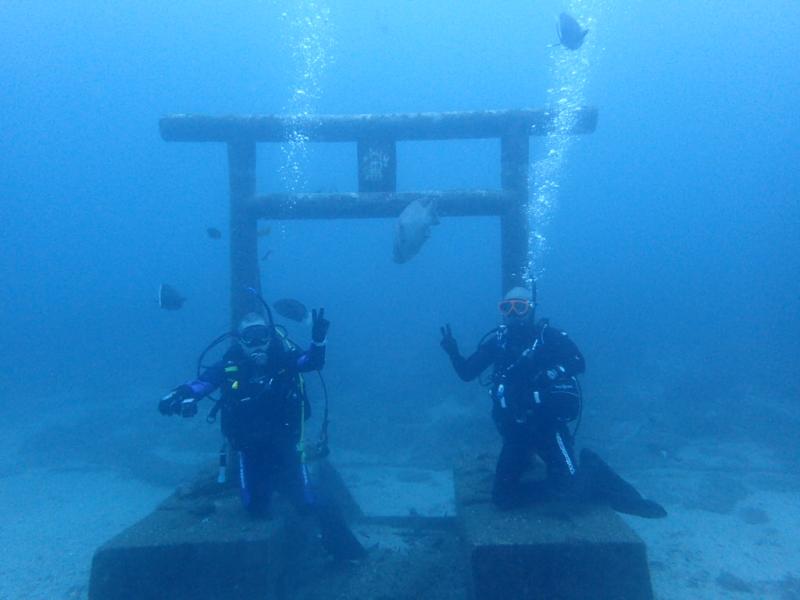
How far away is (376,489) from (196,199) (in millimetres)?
131412

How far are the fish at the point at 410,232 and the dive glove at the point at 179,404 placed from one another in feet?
9.11

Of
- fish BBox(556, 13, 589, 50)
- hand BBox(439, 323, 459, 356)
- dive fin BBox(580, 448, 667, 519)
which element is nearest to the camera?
dive fin BBox(580, 448, 667, 519)

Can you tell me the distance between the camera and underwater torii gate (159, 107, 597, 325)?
733cm

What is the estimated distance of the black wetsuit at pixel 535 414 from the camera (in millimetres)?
5016

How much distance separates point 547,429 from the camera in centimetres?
510

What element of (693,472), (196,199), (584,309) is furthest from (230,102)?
(693,472)

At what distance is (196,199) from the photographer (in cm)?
12812

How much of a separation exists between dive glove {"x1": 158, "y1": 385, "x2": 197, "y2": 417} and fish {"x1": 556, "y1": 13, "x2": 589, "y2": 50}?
20.5 feet

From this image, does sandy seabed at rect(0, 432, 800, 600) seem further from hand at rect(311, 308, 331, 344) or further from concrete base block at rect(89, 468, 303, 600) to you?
hand at rect(311, 308, 331, 344)

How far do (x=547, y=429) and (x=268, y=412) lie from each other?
2.75 metres

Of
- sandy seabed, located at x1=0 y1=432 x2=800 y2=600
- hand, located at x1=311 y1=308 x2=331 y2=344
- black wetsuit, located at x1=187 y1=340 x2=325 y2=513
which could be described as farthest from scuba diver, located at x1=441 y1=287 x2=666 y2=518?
black wetsuit, located at x1=187 y1=340 x2=325 y2=513

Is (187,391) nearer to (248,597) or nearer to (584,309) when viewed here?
(248,597)

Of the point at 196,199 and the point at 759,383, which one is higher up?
the point at 196,199

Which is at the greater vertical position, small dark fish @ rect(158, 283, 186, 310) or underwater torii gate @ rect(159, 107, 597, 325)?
underwater torii gate @ rect(159, 107, 597, 325)
